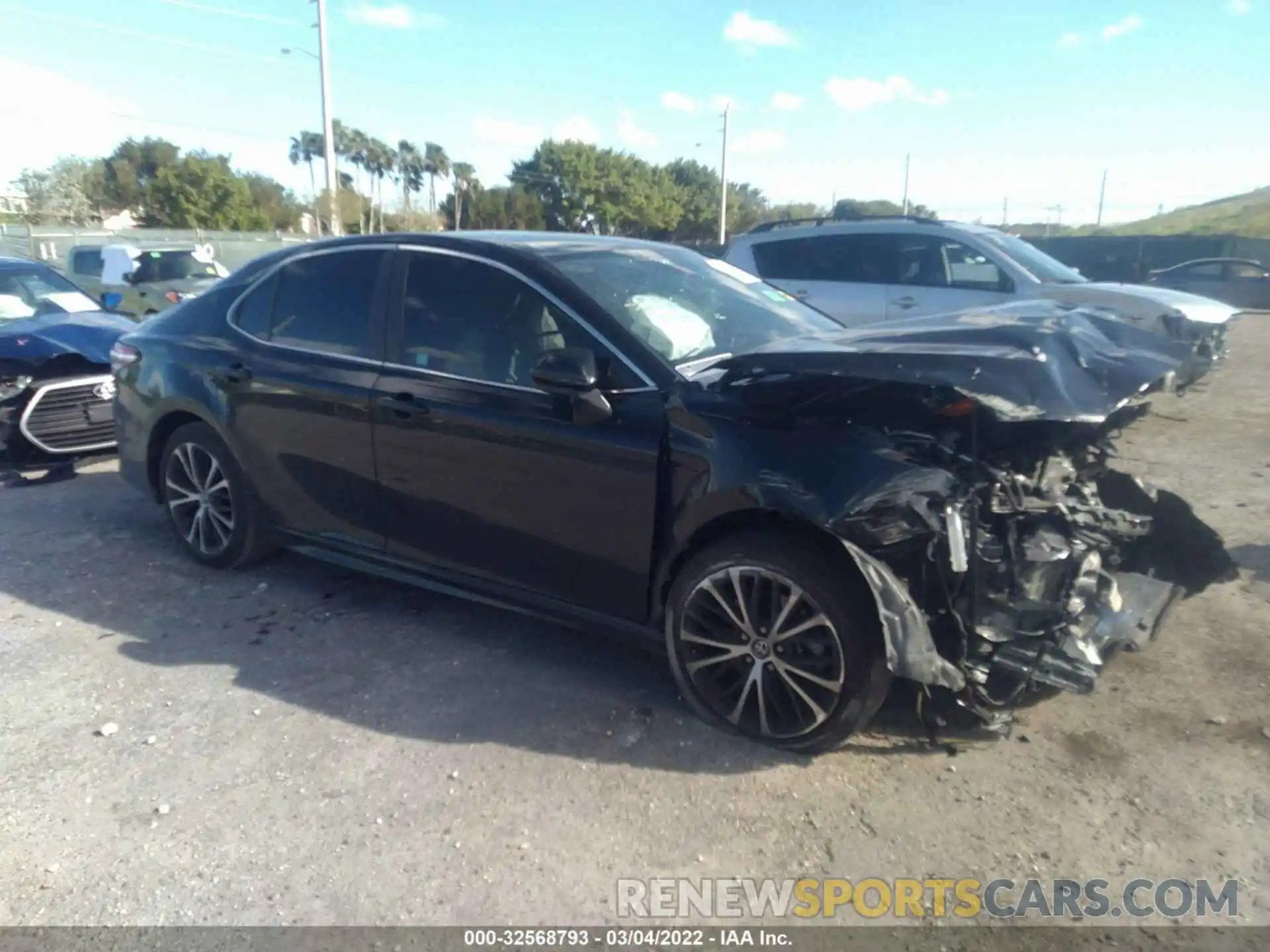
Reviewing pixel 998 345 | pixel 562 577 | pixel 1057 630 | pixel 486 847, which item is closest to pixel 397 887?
pixel 486 847

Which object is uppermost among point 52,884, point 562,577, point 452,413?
point 452,413

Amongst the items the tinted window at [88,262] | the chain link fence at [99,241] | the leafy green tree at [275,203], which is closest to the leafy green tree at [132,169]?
the leafy green tree at [275,203]

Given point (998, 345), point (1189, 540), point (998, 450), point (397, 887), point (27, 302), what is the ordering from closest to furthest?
point (397, 887)
point (998, 345)
point (998, 450)
point (1189, 540)
point (27, 302)

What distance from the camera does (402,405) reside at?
4.17m

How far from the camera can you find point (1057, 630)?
3.34m

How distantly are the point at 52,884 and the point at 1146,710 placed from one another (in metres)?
3.84

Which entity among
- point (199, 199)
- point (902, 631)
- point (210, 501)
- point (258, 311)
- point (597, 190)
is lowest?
point (210, 501)

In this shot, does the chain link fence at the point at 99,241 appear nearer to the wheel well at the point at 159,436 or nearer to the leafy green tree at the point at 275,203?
the wheel well at the point at 159,436

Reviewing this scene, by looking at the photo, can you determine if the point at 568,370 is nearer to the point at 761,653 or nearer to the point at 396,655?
the point at 761,653

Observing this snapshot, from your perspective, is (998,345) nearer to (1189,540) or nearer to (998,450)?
(998,450)

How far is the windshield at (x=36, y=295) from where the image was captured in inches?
319

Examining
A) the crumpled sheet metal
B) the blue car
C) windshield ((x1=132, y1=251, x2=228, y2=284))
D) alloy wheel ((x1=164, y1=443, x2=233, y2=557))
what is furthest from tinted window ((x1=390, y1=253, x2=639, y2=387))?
windshield ((x1=132, y1=251, x2=228, y2=284))

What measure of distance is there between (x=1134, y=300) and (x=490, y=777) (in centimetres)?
759

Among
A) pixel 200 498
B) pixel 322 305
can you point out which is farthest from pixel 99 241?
pixel 322 305
